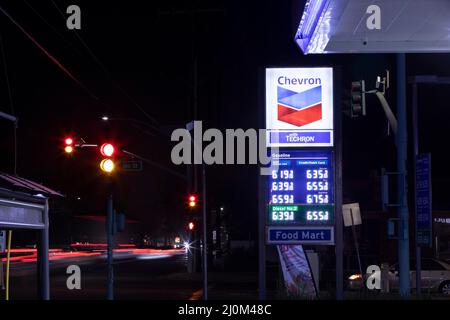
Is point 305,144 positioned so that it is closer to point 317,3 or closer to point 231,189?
point 317,3

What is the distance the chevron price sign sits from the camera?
43.2ft

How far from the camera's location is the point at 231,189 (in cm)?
5084

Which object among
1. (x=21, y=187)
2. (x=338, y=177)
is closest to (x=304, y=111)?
(x=338, y=177)

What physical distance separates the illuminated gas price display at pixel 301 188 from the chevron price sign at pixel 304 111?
307 millimetres

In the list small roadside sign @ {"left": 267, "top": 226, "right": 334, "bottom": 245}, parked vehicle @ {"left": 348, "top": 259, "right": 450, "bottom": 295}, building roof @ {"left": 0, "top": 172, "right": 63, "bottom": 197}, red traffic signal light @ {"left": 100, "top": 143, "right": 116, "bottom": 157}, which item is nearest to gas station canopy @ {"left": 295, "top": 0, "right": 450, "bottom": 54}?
small roadside sign @ {"left": 267, "top": 226, "right": 334, "bottom": 245}

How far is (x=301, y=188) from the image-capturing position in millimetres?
13109

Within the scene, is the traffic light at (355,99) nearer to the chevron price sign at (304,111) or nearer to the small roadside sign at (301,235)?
the chevron price sign at (304,111)

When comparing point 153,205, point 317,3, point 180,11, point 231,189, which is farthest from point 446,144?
point 317,3

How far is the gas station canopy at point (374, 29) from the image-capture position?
9.64 metres

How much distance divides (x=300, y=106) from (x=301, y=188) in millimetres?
1632

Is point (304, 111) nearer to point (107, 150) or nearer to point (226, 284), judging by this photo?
point (107, 150)

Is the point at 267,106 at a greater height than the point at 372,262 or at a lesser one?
greater
